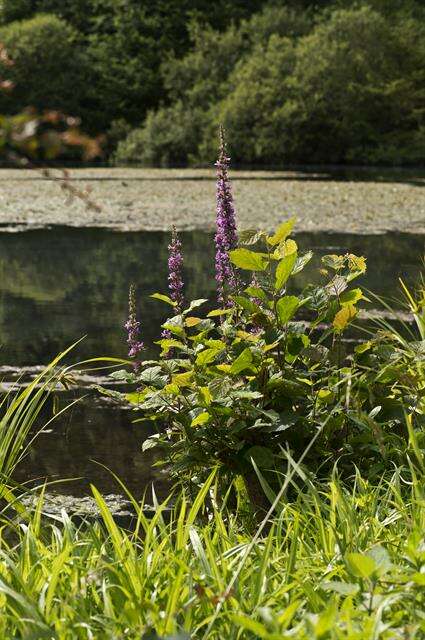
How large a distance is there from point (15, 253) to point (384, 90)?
909 inches

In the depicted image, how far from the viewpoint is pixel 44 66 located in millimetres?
38031

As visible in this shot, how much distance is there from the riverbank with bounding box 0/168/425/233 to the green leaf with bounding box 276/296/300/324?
9.25 m

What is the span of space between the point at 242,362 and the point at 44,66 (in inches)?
1423

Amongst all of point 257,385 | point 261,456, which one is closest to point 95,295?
point 257,385

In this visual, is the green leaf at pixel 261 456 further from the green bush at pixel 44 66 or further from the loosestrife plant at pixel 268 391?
the green bush at pixel 44 66

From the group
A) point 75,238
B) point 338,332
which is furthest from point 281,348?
point 75,238

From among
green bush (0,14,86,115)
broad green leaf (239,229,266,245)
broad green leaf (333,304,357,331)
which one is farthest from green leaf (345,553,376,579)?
green bush (0,14,86,115)

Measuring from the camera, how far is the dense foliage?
33.2 metres

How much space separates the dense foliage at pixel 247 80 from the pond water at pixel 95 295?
18.5 meters

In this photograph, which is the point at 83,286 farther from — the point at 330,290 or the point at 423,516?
the point at 423,516

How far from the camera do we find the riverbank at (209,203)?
15.4 meters

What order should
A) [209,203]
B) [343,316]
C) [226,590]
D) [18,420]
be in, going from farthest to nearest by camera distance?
[209,203] → [343,316] → [18,420] → [226,590]

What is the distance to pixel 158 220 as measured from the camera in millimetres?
15758

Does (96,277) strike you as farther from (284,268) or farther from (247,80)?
(247,80)
